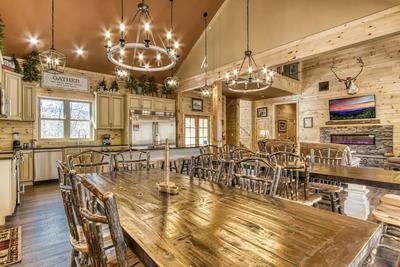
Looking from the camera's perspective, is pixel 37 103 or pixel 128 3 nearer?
pixel 128 3

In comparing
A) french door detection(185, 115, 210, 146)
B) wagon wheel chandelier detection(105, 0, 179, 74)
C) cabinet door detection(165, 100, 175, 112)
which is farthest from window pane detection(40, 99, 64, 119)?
french door detection(185, 115, 210, 146)

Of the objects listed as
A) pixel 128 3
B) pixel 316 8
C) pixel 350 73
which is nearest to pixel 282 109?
pixel 350 73

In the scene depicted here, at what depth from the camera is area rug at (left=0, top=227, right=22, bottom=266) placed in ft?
7.14

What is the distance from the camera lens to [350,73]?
7.97 meters

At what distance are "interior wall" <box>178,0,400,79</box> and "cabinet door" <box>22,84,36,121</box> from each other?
427 centimetres

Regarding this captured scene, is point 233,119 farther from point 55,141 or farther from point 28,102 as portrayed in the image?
point 28,102

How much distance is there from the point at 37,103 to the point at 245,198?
6030 mm

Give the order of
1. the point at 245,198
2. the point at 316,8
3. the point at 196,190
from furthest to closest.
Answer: the point at 316,8, the point at 196,190, the point at 245,198

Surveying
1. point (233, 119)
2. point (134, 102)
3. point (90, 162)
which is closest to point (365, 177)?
point (90, 162)

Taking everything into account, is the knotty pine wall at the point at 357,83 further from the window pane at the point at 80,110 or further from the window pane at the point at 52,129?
the window pane at the point at 52,129

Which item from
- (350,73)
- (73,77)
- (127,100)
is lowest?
(127,100)

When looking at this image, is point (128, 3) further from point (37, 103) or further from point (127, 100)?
point (37, 103)

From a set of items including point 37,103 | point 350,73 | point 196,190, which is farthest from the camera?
point 350,73

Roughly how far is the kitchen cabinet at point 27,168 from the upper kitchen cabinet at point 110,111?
1.72 m
